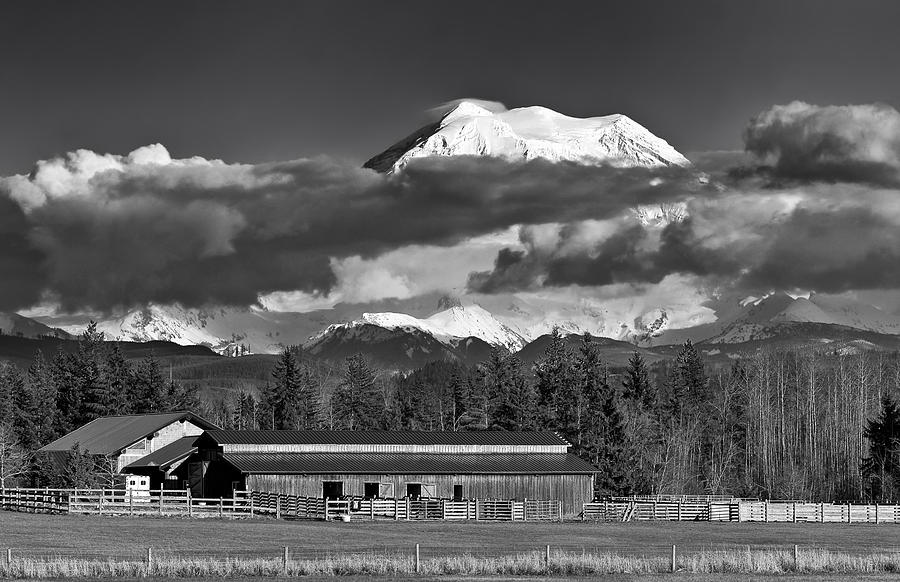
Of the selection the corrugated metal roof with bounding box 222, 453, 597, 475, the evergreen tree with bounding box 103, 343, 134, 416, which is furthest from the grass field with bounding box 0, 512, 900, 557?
the evergreen tree with bounding box 103, 343, 134, 416

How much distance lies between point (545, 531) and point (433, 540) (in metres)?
10.9

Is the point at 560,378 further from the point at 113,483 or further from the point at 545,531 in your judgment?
the point at 545,531

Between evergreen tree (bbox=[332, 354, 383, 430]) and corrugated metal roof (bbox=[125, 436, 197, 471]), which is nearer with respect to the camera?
corrugated metal roof (bbox=[125, 436, 197, 471])

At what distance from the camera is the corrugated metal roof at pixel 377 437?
91.3 metres

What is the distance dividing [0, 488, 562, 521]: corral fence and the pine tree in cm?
3295

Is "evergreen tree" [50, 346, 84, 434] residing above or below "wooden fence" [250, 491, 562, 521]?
above

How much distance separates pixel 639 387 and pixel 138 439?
5697 cm

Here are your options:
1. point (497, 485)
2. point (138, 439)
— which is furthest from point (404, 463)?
point (138, 439)

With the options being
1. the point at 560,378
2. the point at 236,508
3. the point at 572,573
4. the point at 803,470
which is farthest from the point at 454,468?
the point at 803,470

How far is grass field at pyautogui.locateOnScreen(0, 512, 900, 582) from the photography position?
42.6 meters

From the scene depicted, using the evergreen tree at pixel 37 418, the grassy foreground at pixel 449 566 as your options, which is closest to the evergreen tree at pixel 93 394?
the evergreen tree at pixel 37 418

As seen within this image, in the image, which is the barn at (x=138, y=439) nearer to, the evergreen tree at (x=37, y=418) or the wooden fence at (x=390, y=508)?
the evergreen tree at (x=37, y=418)

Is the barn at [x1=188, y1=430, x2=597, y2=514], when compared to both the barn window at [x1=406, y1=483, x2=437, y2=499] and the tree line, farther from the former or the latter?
the tree line

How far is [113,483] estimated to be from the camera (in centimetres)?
9662
